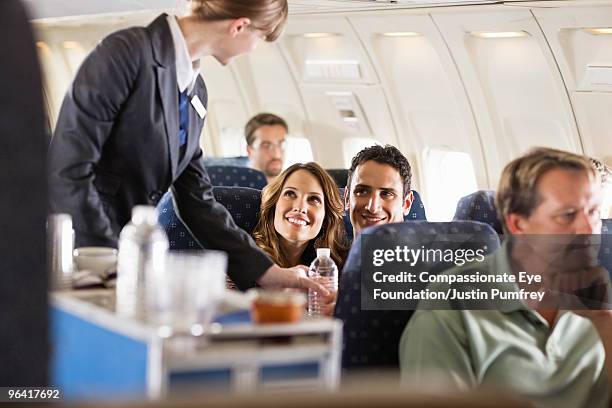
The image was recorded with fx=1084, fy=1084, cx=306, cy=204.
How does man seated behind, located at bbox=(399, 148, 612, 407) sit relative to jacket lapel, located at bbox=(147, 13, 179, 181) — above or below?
below

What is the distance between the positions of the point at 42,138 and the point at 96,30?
40.1ft

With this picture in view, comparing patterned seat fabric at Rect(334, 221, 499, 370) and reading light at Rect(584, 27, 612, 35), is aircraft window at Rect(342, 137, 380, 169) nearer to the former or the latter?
reading light at Rect(584, 27, 612, 35)

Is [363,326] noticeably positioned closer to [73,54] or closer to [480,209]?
[480,209]

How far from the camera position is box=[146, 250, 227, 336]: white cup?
2.04 metres

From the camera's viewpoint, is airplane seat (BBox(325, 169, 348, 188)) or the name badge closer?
the name badge

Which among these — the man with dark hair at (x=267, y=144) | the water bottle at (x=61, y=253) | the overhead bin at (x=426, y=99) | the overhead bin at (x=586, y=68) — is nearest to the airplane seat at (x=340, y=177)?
the man with dark hair at (x=267, y=144)

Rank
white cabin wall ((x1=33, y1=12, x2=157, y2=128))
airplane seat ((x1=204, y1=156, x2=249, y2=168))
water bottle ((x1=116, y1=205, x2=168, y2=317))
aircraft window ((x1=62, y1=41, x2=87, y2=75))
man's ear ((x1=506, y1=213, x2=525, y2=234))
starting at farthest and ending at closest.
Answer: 1. aircraft window ((x1=62, y1=41, x2=87, y2=75))
2. white cabin wall ((x1=33, y1=12, x2=157, y2=128))
3. airplane seat ((x1=204, y1=156, x2=249, y2=168))
4. man's ear ((x1=506, y1=213, x2=525, y2=234))
5. water bottle ((x1=116, y1=205, x2=168, y2=317))

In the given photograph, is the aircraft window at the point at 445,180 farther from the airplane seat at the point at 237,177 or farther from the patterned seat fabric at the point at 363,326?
the patterned seat fabric at the point at 363,326

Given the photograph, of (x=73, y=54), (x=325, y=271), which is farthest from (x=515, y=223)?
(x=73, y=54)

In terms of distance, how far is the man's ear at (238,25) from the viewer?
3326 millimetres

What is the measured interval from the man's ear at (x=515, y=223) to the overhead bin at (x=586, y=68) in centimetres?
520

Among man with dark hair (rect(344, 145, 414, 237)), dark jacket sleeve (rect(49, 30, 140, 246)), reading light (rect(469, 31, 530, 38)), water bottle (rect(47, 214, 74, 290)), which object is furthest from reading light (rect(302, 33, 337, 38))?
water bottle (rect(47, 214, 74, 290))

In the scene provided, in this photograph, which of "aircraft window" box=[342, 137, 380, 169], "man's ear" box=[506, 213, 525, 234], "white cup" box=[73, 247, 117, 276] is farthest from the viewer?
"aircraft window" box=[342, 137, 380, 169]

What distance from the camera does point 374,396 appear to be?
3.02ft
